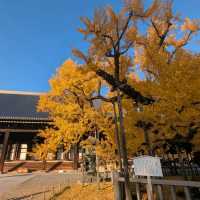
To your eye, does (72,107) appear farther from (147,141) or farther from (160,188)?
(160,188)

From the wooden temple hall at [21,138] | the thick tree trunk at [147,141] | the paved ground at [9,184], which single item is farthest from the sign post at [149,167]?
the wooden temple hall at [21,138]

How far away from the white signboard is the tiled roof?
13089 mm

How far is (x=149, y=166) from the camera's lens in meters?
3.79

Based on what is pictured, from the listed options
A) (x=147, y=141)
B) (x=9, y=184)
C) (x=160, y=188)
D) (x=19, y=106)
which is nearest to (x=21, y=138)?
(x=19, y=106)

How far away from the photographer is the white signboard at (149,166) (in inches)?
144

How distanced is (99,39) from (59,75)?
299 inches

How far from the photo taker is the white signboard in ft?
12.0

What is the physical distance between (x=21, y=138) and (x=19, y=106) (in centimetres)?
338

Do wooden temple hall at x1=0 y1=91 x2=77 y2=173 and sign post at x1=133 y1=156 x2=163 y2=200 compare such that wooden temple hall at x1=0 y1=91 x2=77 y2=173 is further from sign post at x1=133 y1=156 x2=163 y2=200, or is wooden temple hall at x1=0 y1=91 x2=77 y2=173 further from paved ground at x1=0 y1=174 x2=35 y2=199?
sign post at x1=133 y1=156 x2=163 y2=200

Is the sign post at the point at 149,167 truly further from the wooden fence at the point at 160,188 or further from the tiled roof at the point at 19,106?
the tiled roof at the point at 19,106

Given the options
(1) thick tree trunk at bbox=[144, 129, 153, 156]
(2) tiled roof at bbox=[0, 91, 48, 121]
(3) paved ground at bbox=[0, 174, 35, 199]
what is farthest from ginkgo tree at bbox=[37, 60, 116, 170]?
→ (1) thick tree trunk at bbox=[144, 129, 153, 156]

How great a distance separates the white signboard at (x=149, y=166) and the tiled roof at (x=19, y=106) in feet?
42.9

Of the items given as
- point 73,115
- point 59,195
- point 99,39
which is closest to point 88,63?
point 99,39

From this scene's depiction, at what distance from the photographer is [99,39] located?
718 centimetres
